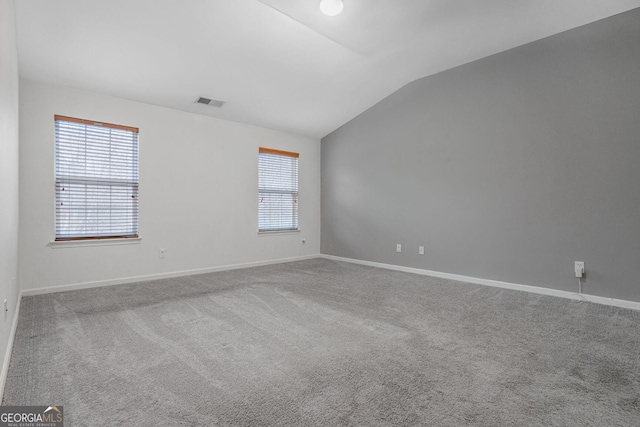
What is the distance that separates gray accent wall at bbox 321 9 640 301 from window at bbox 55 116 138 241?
3511 millimetres

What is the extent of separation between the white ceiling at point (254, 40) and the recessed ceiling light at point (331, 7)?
7 centimetres

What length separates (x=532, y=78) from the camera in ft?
11.9

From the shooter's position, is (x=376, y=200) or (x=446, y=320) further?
(x=376, y=200)

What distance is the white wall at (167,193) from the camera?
3.32 m

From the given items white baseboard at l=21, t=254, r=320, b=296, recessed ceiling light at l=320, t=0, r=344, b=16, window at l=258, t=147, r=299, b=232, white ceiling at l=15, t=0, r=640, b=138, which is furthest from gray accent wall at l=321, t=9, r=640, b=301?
recessed ceiling light at l=320, t=0, r=344, b=16

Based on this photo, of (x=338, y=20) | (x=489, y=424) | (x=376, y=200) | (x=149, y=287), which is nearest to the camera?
(x=489, y=424)

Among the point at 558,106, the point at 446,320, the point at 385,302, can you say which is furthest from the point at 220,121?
the point at 558,106

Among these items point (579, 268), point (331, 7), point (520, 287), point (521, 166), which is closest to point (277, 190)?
point (331, 7)

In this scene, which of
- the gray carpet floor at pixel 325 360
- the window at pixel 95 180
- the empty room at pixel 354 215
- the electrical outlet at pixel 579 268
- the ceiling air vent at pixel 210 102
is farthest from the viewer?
the ceiling air vent at pixel 210 102

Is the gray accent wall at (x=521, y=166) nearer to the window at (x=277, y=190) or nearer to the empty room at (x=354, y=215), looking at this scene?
the empty room at (x=354, y=215)

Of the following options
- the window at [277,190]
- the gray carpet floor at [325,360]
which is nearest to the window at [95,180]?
the gray carpet floor at [325,360]

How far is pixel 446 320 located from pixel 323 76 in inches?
130

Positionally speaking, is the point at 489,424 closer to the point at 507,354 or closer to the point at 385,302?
the point at 507,354

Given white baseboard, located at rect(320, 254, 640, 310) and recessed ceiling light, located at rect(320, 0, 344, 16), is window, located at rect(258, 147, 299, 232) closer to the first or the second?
white baseboard, located at rect(320, 254, 640, 310)
